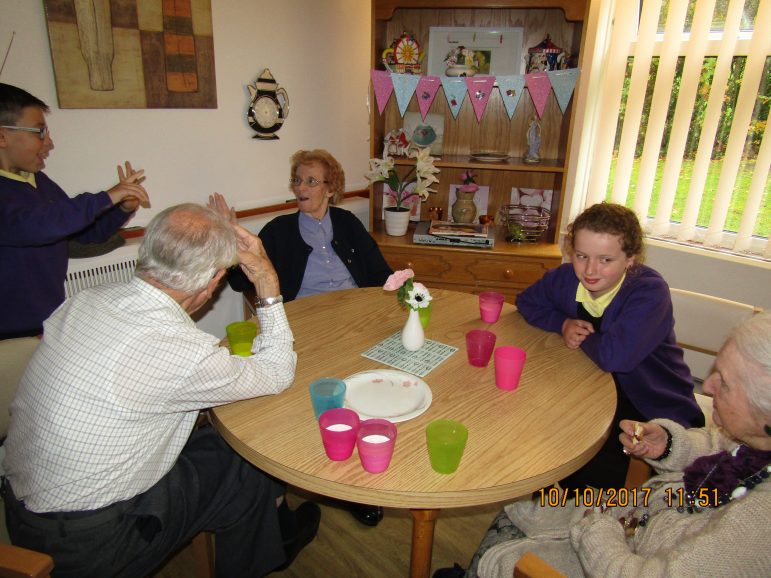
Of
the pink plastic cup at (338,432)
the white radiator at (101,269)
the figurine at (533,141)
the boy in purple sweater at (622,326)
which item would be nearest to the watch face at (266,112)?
the white radiator at (101,269)

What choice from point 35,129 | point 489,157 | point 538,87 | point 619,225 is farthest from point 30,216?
point 538,87

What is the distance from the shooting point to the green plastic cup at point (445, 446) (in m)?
1.03

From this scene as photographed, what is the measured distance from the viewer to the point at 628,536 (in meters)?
1.13

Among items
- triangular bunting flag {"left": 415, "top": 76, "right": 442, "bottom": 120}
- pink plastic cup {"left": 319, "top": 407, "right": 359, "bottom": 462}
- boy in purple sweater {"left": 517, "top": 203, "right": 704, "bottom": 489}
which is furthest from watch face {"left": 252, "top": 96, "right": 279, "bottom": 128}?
pink plastic cup {"left": 319, "top": 407, "right": 359, "bottom": 462}

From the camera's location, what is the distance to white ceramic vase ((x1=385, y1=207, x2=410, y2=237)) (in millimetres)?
3111

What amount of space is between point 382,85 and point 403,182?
60 cm

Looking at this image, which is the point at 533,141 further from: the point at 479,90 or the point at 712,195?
the point at 712,195

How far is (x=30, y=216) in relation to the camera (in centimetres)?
165

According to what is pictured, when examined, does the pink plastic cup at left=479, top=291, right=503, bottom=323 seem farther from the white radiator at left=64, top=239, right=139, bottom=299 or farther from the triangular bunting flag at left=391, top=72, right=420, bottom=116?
the triangular bunting flag at left=391, top=72, right=420, bottom=116

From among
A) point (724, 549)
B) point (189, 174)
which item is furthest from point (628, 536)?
point (189, 174)

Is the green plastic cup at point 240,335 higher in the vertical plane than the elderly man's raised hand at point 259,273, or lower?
lower

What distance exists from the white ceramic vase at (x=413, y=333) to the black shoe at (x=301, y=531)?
2.62 feet

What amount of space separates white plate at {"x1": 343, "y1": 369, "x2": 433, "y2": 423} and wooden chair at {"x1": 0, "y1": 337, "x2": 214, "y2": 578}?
26.4 inches

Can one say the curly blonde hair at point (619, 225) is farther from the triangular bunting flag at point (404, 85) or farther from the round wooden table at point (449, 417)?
the triangular bunting flag at point (404, 85)
